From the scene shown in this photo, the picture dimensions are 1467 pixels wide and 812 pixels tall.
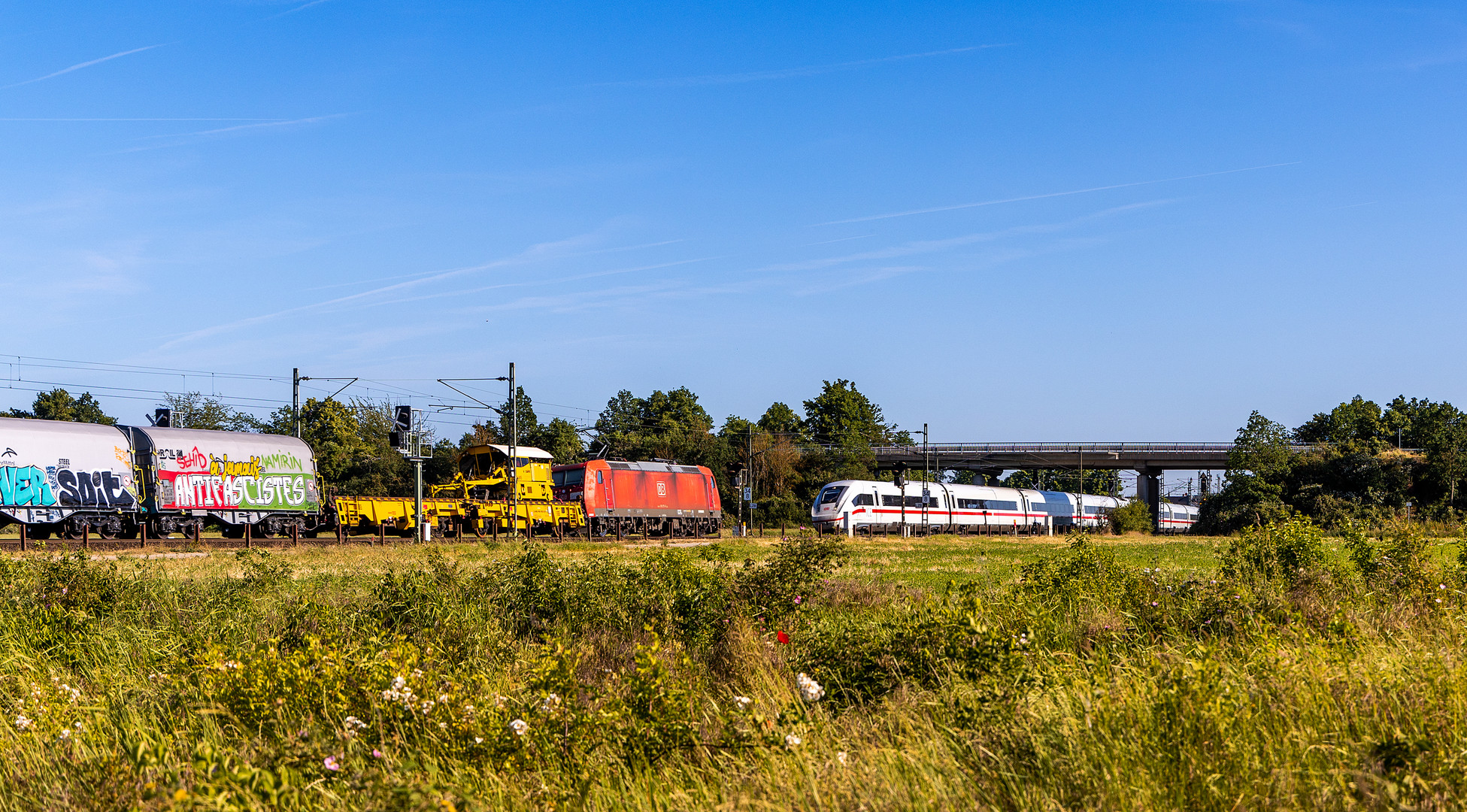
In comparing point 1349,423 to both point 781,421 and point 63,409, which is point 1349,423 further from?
point 63,409

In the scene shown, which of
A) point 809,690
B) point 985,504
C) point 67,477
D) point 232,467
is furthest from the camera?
point 985,504

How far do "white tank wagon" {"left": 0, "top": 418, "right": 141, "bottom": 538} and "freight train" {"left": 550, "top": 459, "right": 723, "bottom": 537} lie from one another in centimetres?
1671

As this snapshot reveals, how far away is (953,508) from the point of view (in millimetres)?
65875

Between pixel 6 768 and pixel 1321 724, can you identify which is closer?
pixel 1321 724

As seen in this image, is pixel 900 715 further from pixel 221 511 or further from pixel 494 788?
pixel 221 511

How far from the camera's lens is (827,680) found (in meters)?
8.71

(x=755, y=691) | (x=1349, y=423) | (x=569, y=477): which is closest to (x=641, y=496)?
(x=569, y=477)

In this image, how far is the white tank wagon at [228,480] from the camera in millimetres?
33188

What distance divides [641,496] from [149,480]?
2047cm

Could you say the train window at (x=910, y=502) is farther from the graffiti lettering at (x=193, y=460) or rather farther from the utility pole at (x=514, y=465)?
the graffiti lettering at (x=193, y=460)

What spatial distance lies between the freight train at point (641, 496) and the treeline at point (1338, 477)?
29.9 metres

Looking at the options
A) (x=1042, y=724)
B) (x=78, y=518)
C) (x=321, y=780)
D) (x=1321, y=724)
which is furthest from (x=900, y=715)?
(x=78, y=518)

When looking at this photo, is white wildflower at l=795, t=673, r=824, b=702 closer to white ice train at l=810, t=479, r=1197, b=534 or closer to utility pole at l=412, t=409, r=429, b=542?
utility pole at l=412, t=409, r=429, b=542

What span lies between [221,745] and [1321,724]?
22.9 ft
